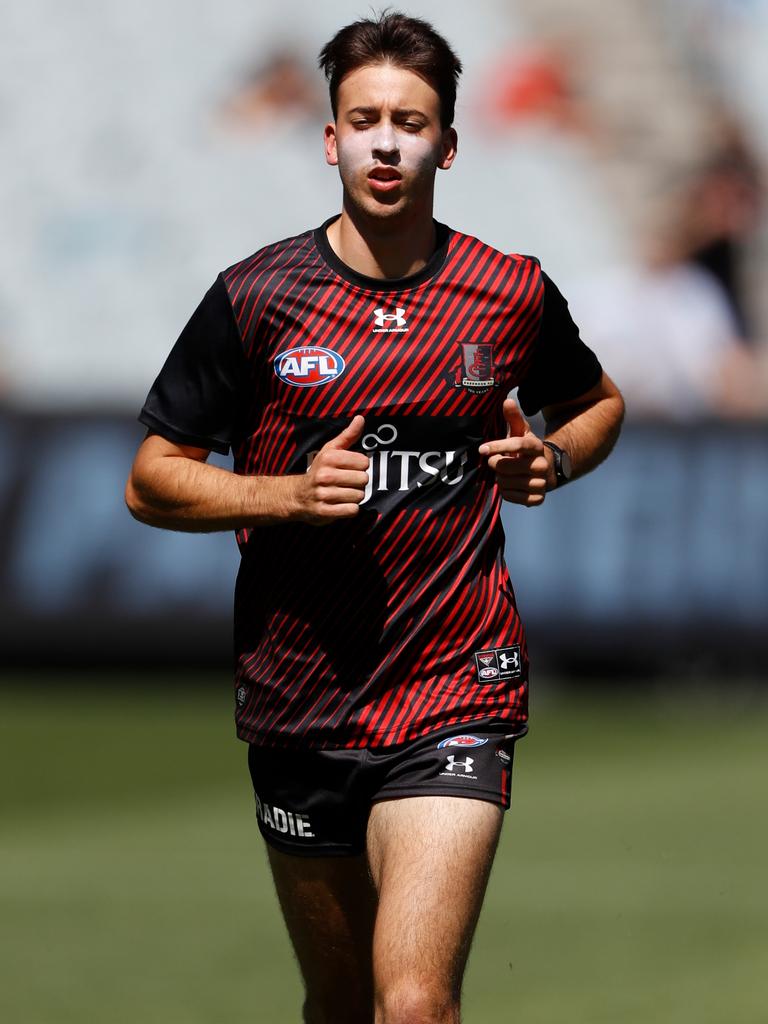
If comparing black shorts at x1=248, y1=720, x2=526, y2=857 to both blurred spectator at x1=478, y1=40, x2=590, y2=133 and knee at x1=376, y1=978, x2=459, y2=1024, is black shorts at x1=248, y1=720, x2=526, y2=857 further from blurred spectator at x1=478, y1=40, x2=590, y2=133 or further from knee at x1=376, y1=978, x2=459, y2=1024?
blurred spectator at x1=478, y1=40, x2=590, y2=133

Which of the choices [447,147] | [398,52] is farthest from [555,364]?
[398,52]

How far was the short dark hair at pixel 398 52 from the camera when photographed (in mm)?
4809

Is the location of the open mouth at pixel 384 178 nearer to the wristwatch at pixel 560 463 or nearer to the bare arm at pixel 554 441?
the bare arm at pixel 554 441

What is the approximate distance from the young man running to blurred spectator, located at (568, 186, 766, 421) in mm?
11331

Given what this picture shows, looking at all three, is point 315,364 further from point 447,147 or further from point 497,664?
point 497,664

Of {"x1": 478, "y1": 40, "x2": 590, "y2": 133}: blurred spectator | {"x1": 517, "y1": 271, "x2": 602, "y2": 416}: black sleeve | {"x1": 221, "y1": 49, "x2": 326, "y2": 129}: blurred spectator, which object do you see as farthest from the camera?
{"x1": 221, "y1": 49, "x2": 326, "y2": 129}: blurred spectator

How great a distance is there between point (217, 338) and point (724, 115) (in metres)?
15.3

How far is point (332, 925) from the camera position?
16.4 ft

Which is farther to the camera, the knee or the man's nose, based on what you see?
the man's nose

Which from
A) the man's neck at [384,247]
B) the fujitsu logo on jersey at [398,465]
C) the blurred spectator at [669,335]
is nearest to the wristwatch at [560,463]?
the fujitsu logo on jersey at [398,465]

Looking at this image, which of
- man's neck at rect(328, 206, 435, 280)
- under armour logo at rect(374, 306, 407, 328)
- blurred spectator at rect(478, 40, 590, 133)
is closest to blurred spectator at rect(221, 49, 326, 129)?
blurred spectator at rect(478, 40, 590, 133)

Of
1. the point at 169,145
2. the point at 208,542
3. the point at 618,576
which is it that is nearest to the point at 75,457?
the point at 208,542

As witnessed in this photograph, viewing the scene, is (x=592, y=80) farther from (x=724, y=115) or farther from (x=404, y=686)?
(x=404, y=686)

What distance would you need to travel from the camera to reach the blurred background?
27.4 ft
